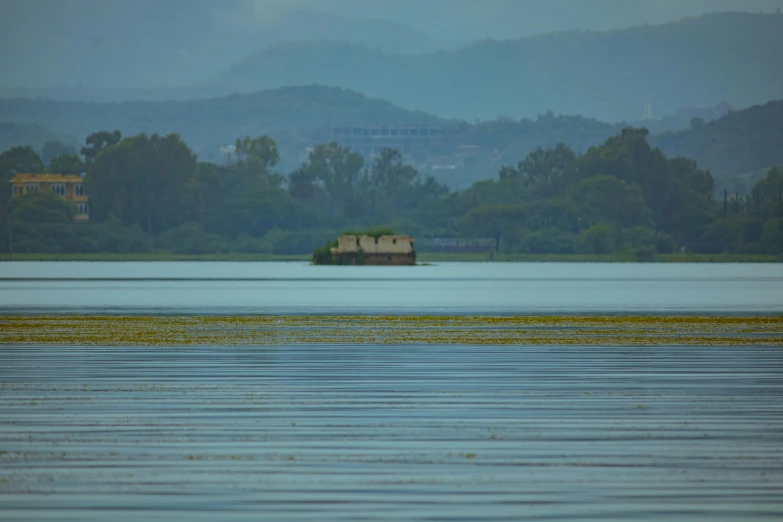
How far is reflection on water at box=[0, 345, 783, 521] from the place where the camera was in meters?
13.6

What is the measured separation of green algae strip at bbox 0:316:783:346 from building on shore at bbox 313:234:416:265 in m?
133

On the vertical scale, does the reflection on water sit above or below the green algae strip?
above

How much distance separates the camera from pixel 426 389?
23172mm

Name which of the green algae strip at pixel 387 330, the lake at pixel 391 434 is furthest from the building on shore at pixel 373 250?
the lake at pixel 391 434

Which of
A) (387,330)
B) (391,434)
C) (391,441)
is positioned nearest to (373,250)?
(387,330)

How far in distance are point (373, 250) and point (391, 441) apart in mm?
164611

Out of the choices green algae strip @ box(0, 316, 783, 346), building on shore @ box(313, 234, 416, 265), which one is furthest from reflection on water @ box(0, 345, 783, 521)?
building on shore @ box(313, 234, 416, 265)

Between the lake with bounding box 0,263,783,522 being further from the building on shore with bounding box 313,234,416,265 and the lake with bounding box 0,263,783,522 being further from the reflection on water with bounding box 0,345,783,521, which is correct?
the building on shore with bounding box 313,234,416,265

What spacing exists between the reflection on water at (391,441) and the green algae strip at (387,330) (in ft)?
23.9

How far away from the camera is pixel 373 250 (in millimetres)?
181750

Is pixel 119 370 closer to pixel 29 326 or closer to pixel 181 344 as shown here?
pixel 181 344

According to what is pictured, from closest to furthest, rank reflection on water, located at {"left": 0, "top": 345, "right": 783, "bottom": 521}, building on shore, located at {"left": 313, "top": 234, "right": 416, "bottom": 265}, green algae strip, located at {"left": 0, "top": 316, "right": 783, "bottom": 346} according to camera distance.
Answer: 1. reflection on water, located at {"left": 0, "top": 345, "right": 783, "bottom": 521}
2. green algae strip, located at {"left": 0, "top": 316, "right": 783, "bottom": 346}
3. building on shore, located at {"left": 313, "top": 234, "right": 416, "bottom": 265}

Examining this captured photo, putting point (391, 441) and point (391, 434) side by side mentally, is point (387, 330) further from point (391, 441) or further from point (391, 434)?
point (391, 441)

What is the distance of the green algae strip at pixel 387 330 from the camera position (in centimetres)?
3525
